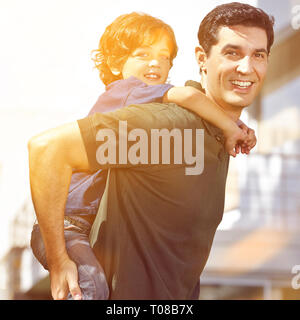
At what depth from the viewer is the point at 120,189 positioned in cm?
117

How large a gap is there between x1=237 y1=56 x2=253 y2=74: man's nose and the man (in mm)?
87

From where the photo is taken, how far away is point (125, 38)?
4.71ft

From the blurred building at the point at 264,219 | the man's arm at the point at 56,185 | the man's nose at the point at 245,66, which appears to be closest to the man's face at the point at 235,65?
the man's nose at the point at 245,66

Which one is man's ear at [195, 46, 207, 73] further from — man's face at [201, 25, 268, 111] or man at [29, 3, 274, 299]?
man at [29, 3, 274, 299]

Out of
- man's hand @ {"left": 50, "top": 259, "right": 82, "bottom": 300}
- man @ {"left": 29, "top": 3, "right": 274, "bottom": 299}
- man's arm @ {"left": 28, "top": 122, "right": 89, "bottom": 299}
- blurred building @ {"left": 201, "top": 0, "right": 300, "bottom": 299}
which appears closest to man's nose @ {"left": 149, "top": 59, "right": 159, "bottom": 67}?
man @ {"left": 29, "top": 3, "right": 274, "bottom": 299}

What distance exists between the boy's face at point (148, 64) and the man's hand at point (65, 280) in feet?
1.60

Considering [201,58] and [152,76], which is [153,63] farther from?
[201,58]

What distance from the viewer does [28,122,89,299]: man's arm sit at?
3.68ft
